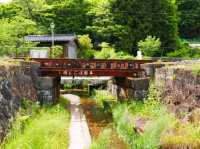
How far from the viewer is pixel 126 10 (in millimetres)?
58156

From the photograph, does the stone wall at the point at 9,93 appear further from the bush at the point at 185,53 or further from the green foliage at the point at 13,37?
the bush at the point at 185,53

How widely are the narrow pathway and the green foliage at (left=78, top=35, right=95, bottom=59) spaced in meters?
21.4

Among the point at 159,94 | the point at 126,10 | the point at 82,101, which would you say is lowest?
the point at 82,101

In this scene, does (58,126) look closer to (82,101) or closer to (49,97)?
(49,97)

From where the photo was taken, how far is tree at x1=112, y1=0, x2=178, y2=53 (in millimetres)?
57375

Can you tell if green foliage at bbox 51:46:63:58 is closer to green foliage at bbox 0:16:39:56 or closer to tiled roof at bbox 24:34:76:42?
tiled roof at bbox 24:34:76:42

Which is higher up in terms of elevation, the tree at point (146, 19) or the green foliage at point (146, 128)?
the tree at point (146, 19)

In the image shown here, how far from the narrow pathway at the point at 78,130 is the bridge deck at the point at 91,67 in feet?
7.86

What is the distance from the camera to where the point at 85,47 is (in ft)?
187

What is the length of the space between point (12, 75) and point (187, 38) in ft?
185

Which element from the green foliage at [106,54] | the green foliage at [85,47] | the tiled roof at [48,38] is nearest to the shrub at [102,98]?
the green foliage at [106,54]

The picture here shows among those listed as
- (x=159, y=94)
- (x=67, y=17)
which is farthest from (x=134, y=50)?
(x=159, y=94)

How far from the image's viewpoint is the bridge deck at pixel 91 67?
34.6 meters

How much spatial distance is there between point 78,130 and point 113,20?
34516 mm
